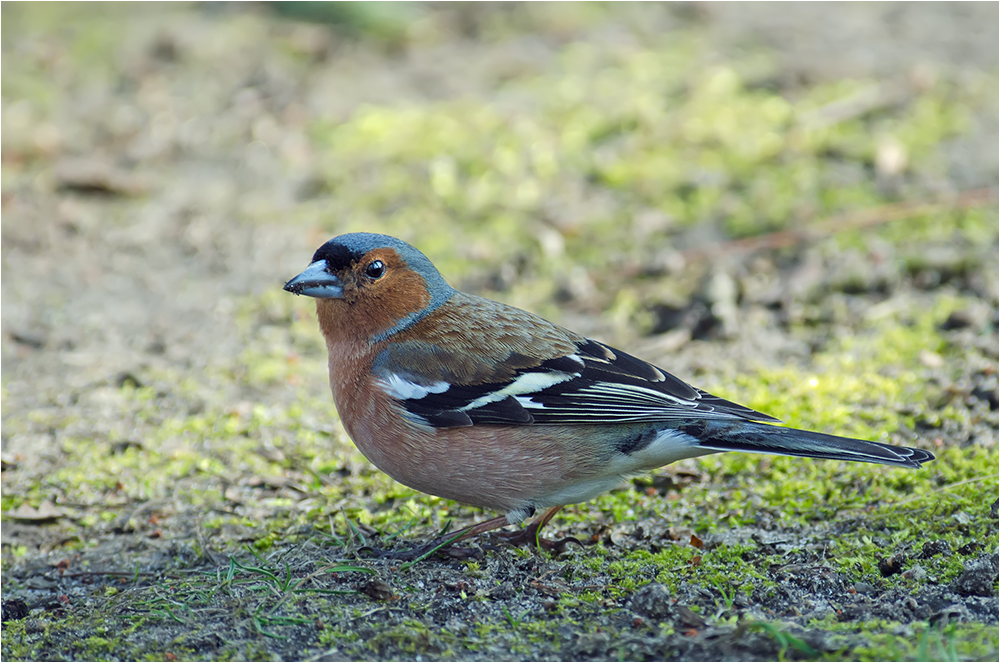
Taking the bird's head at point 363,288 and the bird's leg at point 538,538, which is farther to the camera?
the bird's head at point 363,288

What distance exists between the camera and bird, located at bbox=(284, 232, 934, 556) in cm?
398

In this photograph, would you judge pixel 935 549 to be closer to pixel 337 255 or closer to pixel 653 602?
pixel 653 602

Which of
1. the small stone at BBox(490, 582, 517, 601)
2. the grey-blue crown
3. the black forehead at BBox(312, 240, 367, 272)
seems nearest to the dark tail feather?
the small stone at BBox(490, 582, 517, 601)

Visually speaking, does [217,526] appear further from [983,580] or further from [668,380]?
[983,580]

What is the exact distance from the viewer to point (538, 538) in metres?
4.25

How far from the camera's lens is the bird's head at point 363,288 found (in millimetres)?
4379

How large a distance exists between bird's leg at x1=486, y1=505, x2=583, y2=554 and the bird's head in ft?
3.43

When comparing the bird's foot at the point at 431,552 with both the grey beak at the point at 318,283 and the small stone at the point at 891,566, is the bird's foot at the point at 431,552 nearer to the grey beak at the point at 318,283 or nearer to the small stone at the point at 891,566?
the grey beak at the point at 318,283

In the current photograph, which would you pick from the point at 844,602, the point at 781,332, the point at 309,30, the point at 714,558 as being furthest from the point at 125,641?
the point at 309,30

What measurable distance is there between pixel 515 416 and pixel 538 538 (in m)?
0.61

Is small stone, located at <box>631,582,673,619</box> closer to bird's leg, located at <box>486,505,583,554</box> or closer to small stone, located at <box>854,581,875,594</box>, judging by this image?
bird's leg, located at <box>486,505,583,554</box>

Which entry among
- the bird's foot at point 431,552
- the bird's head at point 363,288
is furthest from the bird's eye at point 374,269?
the bird's foot at point 431,552

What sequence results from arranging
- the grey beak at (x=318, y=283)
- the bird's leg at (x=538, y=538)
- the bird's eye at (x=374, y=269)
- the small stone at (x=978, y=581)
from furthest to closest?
1. the bird's eye at (x=374, y=269)
2. the grey beak at (x=318, y=283)
3. the bird's leg at (x=538, y=538)
4. the small stone at (x=978, y=581)

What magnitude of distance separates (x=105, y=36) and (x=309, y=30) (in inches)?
82.9
